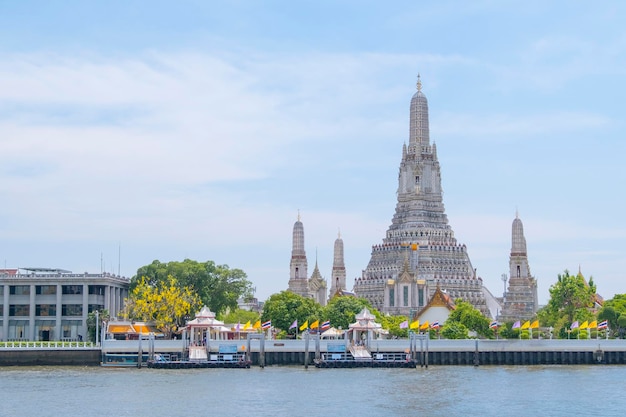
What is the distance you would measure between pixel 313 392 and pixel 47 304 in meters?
73.0

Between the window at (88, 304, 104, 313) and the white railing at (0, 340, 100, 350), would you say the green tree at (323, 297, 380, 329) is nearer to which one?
the window at (88, 304, 104, 313)

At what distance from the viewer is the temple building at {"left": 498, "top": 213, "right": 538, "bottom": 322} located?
626 feet

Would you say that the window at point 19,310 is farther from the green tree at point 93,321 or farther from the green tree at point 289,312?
the green tree at point 289,312

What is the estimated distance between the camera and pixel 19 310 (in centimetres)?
15212

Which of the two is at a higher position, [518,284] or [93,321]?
[518,284]

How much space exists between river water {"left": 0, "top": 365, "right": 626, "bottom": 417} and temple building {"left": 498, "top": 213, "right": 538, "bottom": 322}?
78779 millimetres

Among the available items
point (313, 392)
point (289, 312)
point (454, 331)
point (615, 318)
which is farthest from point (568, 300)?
point (313, 392)

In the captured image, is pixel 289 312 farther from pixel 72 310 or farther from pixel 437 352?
pixel 437 352

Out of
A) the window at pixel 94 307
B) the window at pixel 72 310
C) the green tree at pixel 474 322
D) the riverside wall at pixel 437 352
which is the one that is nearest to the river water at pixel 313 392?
the riverside wall at pixel 437 352

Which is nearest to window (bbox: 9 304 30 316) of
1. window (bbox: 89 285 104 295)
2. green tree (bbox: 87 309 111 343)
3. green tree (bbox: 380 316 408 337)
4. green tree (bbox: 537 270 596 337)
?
window (bbox: 89 285 104 295)

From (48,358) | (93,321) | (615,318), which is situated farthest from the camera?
(93,321)

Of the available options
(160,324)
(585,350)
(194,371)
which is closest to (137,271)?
(160,324)

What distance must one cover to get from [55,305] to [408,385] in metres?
71.7

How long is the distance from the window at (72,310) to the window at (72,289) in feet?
5.40
